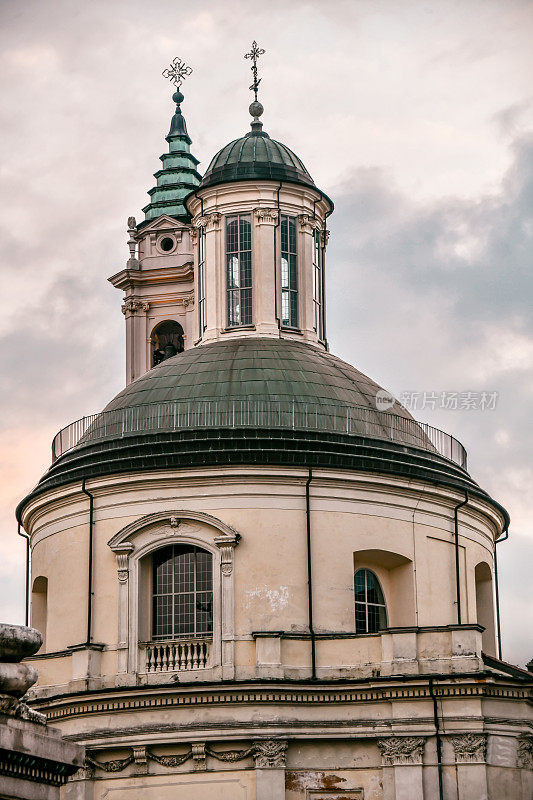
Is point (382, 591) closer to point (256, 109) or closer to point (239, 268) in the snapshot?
point (239, 268)

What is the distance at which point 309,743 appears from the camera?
129ft

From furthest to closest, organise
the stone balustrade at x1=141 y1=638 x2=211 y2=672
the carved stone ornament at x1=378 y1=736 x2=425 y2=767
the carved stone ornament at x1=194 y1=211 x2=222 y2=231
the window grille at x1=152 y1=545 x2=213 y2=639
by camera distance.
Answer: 1. the carved stone ornament at x1=194 y1=211 x2=222 y2=231
2. the window grille at x1=152 y1=545 x2=213 y2=639
3. the stone balustrade at x1=141 y1=638 x2=211 y2=672
4. the carved stone ornament at x1=378 y1=736 x2=425 y2=767

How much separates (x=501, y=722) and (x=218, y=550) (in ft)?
26.1

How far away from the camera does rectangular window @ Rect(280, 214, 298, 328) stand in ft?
161

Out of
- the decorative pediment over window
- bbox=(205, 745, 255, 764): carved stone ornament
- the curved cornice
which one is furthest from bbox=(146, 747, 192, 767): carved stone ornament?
the curved cornice

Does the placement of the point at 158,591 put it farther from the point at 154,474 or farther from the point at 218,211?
the point at 218,211

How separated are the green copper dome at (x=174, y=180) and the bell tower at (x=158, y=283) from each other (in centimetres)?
4

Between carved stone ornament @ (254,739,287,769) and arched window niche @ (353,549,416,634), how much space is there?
4708mm

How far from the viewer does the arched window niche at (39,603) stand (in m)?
45.4

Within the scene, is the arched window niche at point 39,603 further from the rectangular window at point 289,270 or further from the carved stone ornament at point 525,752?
the carved stone ornament at point 525,752

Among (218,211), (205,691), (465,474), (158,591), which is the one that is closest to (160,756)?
(205,691)

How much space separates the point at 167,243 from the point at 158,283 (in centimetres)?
149

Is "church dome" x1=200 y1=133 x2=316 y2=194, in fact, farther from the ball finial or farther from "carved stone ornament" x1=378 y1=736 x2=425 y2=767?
"carved stone ornament" x1=378 y1=736 x2=425 y2=767

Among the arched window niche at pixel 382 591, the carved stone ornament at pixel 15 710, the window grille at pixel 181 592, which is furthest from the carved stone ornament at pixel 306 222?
the carved stone ornament at pixel 15 710
